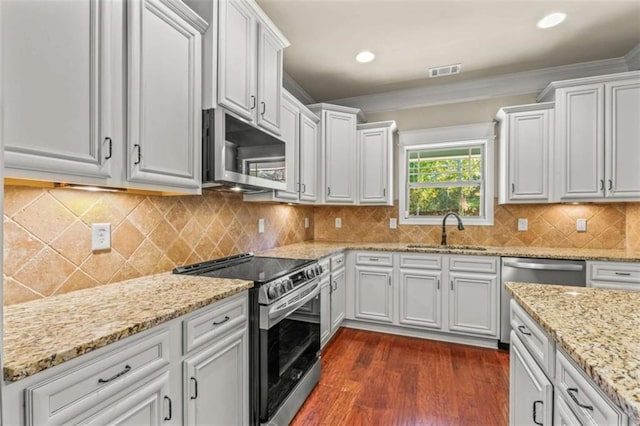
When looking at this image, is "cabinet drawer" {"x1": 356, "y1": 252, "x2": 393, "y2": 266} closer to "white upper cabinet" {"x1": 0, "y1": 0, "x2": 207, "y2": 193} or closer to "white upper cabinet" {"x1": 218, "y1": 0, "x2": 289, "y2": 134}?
"white upper cabinet" {"x1": 218, "y1": 0, "x2": 289, "y2": 134}

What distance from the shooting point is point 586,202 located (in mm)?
2914

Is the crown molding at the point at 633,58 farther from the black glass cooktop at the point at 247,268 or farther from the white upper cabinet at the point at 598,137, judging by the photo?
the black glass cooktop at the point at 247,268

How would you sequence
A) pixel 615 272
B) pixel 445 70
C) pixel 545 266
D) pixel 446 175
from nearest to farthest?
pixel 615 272, pixel 545 266, pixel 445 70, pixel 446 175

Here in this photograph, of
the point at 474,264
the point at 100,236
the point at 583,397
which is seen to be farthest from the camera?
the point at 474,264

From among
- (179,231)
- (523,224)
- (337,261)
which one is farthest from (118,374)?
(523,224)

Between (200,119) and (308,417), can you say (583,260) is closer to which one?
(308,417)

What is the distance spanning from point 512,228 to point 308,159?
2.32m

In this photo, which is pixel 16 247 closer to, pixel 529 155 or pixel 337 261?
pixel 337 261

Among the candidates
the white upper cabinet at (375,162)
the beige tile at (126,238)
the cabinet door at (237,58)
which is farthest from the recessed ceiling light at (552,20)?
the beige tile at (126,238)

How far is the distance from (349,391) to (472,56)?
307cm

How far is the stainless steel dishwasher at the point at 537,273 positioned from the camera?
262 cm

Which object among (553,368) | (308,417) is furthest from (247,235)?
(553,368)

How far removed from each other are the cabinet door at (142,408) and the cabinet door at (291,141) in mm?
1761

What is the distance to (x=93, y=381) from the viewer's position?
89cm
